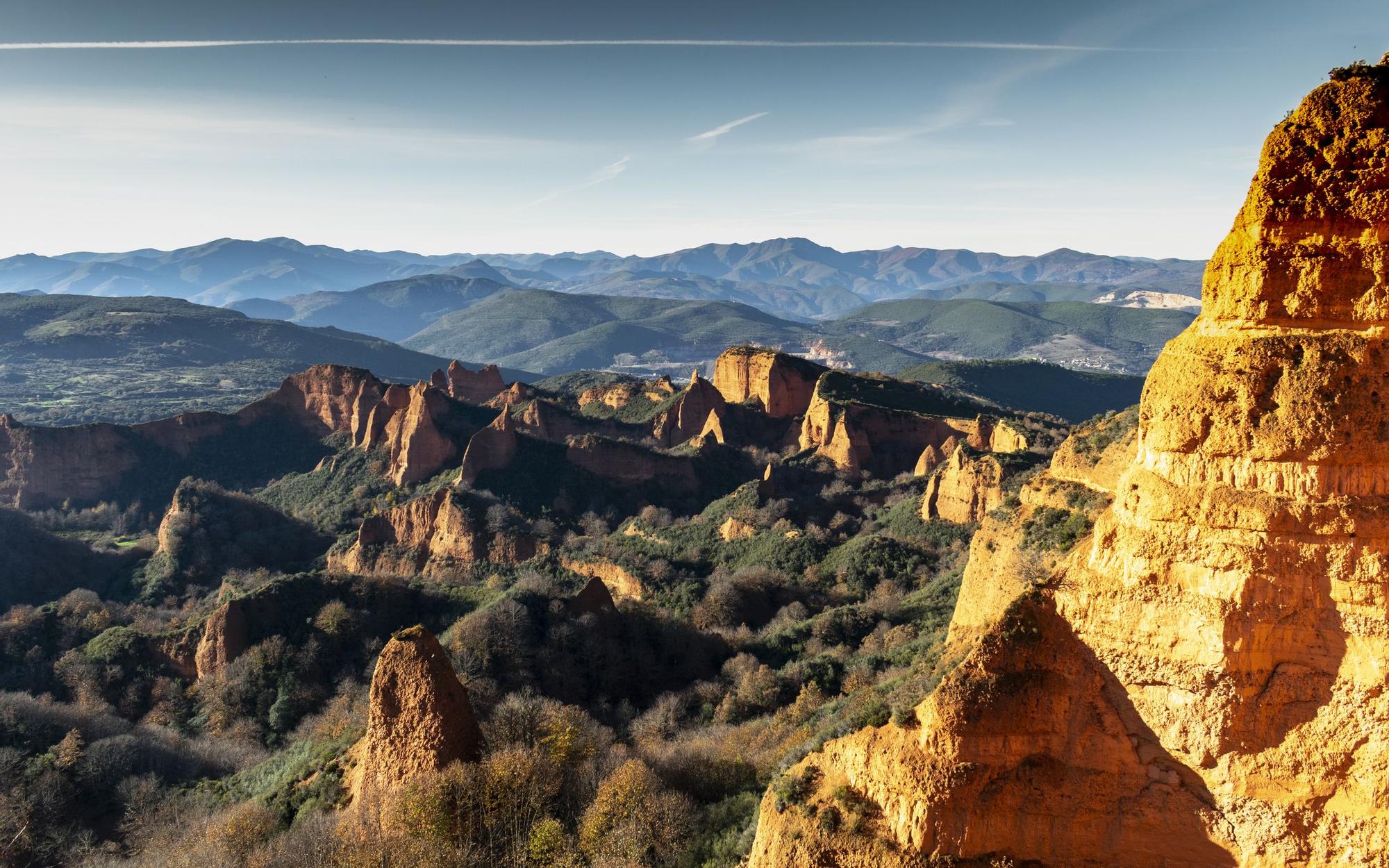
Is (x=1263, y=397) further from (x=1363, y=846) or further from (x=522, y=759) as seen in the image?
(x=522, y=759)

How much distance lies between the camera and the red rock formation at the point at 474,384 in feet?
383

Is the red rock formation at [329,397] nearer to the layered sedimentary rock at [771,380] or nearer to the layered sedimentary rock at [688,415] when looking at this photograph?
the layered sedimentary rock at [688,415]

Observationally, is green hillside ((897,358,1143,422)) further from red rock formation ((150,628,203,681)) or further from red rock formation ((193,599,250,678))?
red rock formation ((150,628,203,681))

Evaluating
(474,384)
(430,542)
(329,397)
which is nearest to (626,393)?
(474,384)

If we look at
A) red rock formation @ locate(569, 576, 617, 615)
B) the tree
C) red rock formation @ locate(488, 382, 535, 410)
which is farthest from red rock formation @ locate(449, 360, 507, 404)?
the tree

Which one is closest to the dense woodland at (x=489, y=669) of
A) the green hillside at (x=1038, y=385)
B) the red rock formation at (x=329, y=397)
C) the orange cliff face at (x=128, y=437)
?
the orange cliff face at (x=128, y=437)

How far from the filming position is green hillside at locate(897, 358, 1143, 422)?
15588 cm

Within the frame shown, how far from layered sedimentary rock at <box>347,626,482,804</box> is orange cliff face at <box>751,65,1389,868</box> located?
15316 mm

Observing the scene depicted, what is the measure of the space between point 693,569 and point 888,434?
1377 inches

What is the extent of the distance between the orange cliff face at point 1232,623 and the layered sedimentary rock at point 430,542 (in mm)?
50025

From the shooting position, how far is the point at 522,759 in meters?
28.7

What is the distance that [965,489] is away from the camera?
6084 cm

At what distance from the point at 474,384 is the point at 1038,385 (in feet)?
382

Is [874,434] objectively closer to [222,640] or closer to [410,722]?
[222,640]
